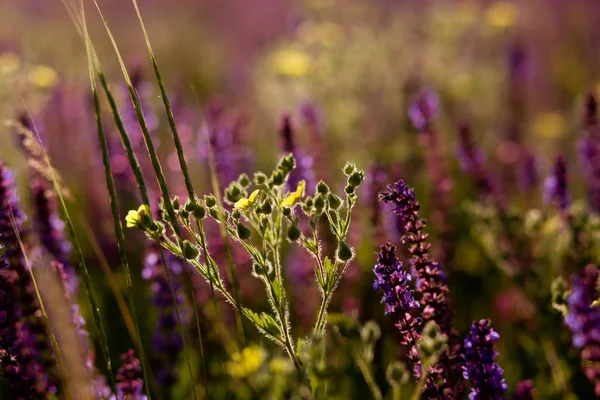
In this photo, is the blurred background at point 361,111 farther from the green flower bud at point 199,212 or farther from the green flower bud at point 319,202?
the green flower bud at point 319,202

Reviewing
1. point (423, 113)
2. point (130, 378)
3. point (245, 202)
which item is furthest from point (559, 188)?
point (130, 378)

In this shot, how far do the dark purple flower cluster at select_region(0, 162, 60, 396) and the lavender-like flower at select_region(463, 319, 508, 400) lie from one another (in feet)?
3.68

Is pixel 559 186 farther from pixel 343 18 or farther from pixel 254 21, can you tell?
pixel 254 21

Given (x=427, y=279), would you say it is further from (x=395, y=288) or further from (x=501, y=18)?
(x=501, y=18)

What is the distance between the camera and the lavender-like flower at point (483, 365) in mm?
1343

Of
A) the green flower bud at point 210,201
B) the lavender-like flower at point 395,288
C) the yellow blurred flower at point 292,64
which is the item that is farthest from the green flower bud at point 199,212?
the yellow blurred flower at point 292,64

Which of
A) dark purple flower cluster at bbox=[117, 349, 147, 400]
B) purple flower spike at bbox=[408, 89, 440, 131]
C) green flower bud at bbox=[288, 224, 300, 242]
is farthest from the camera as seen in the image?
purple flower spike at bbox=[408, 89, 440, 131]

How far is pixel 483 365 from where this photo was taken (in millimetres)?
1352

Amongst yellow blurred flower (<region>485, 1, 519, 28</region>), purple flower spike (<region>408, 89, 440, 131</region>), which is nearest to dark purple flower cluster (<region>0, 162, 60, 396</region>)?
purple flower spike (<region>408, 89, 440, 131</region>)

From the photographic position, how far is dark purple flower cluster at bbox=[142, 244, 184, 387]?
7.86 ft

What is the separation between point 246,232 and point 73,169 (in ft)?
15.4

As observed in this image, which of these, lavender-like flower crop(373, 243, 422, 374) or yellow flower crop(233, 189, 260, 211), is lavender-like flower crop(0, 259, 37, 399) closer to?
yellow flower crop(233, 189, 260, 211)

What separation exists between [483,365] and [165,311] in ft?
4.78

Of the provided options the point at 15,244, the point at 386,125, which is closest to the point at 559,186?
the point at 15,244
